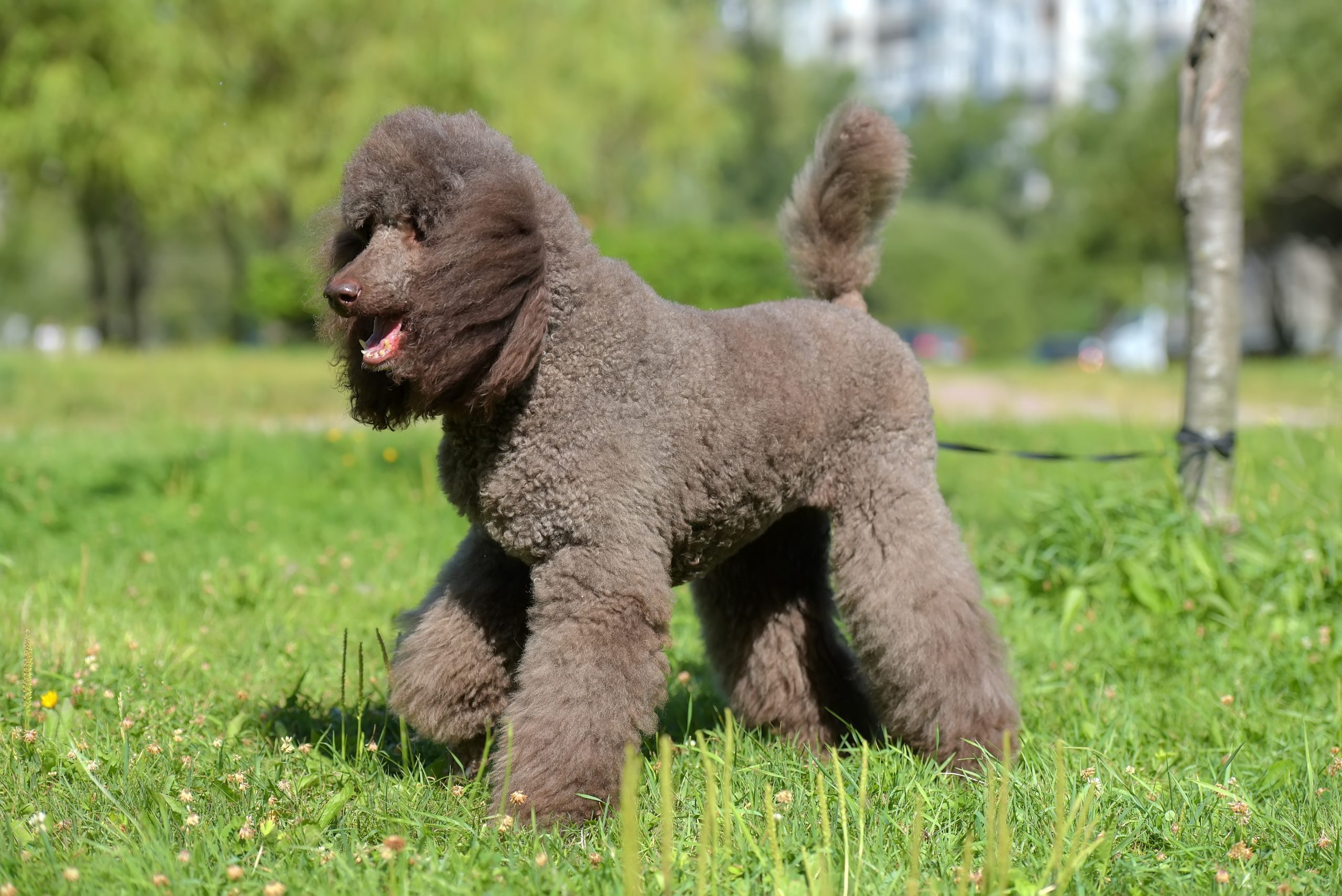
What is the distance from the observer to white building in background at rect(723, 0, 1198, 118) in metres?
76.8

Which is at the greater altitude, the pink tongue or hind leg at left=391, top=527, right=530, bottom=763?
the pink tongue

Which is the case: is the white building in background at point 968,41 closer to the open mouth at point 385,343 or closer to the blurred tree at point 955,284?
the blurred tree at point 955,284

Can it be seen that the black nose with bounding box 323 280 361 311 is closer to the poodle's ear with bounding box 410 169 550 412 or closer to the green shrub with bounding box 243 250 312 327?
the poodle's ear with bounding box 410 169 550 412

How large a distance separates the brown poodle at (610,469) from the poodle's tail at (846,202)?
0.01 meters

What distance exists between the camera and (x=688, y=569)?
3064mm

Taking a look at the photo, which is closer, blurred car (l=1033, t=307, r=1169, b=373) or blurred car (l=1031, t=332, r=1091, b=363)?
blurred car (l=1033, t=307, r=1169, b=373)

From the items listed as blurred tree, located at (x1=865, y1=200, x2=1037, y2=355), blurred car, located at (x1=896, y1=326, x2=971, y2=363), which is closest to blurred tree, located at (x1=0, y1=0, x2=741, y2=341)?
blurred car, located at (x1=896, y1=326, x2=971, y2=363)

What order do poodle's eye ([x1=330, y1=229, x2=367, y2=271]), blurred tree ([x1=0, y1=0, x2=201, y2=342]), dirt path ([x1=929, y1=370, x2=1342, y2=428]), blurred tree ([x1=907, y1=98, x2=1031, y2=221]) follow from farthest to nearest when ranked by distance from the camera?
blurred tree ([x1=907, y1=98, x2=1031, y2=221]) < blurred tree ([x1=0, y1=0, x2=201, y2=342]) < dirt path ([x1=929, y1=370, x2=1342, y2=428]) < poodle's eye ([x1=330, y1=229, x2=367, y2=271])

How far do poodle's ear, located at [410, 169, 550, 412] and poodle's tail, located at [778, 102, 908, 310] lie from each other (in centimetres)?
127

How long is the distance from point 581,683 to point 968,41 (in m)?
84.4

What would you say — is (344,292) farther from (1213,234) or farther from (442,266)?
(1213,234)

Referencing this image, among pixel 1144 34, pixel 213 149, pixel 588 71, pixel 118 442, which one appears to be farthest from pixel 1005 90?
pixel 118 442

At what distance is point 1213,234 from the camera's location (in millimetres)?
5043

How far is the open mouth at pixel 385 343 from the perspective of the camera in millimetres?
2645
